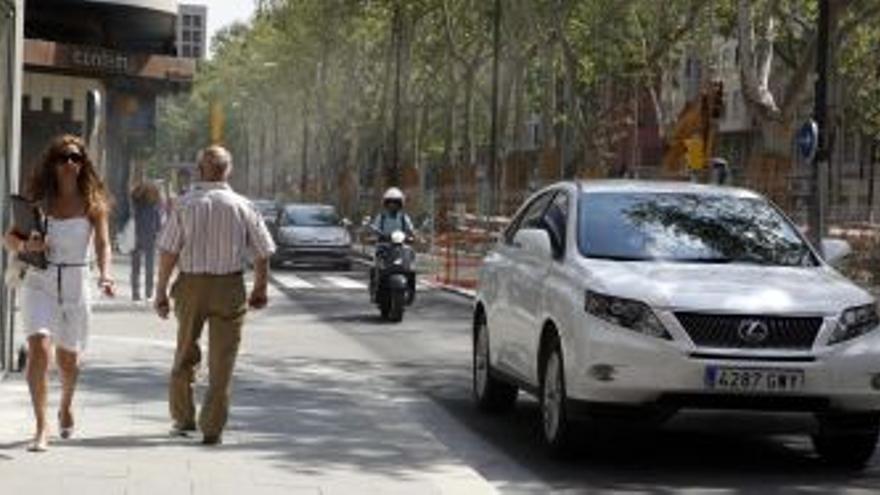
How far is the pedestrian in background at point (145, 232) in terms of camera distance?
22.5 m

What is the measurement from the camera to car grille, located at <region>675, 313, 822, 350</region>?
902 centimetres

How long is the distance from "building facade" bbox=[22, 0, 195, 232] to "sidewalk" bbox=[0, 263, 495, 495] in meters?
25.1

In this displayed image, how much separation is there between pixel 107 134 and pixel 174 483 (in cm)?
4132

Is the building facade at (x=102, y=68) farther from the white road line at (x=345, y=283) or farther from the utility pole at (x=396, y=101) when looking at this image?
the white road line at (x=345, y=283)

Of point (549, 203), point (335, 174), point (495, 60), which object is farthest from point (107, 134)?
point (549, 203)

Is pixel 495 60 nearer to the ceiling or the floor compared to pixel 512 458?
nearer to the ceiling

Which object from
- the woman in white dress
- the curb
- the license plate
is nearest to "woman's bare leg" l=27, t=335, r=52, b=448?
the woman in white dress

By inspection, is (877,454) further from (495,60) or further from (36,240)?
(495,60)

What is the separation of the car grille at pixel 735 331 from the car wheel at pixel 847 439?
510 millimetres

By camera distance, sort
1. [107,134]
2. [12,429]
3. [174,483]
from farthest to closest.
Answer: [107,134] → [12,429] → [174,483]

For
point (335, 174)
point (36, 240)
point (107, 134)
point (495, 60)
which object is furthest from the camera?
point (335, 174)

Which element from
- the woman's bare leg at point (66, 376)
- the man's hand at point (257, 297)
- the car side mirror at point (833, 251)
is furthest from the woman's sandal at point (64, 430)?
the car side mirror at point (833, 251)

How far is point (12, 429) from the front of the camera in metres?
9.47

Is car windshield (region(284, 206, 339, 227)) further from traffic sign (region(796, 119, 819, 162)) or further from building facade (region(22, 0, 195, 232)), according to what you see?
traffic sign (region(796, 119, 819, 162))
